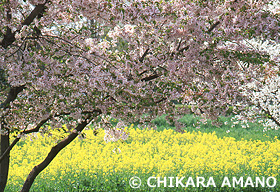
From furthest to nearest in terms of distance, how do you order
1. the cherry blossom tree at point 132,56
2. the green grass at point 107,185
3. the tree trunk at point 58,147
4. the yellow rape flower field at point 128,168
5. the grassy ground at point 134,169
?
the yellow rape flower field at point 128,168, the grassy ground at point 134,169, the green grass at point 107,185, the tree trunk at point 58,147, the cherry blossom tree at point 132,56

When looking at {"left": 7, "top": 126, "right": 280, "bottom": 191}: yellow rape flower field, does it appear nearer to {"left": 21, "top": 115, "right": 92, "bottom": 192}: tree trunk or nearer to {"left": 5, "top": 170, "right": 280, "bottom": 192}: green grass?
{"left": 5, "top": 170, "right": 280, "bottom": 192}: green grass

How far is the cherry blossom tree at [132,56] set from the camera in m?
4.12

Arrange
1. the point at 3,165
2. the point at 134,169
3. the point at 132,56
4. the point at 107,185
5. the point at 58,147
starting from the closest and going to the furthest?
the point at 132,56 < the point at 58,147 < the point at 3,165 < the point at 107,185 < the point at 134,169

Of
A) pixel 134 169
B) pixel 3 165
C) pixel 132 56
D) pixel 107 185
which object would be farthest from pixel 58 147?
pixel 134 169

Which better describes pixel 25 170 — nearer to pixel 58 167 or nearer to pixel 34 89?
pixel 58 167

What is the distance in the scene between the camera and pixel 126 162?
1007 cm

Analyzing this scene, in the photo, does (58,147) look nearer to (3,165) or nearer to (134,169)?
(3,165)

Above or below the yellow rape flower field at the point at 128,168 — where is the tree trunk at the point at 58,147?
below

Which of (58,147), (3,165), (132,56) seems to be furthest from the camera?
(3,165)

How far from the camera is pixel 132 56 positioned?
492 cm

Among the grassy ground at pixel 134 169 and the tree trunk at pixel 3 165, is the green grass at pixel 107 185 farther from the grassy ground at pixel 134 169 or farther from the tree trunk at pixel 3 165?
the tree trunk at pixel 3 165

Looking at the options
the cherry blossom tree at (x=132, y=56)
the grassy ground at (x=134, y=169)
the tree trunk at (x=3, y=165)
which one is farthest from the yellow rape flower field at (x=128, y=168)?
the cherry blossom tree at (x=132, y=56)

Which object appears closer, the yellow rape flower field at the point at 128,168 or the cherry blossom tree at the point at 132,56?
the cherry blossom tree at the point at 132,56

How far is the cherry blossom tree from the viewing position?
4.12 meters
